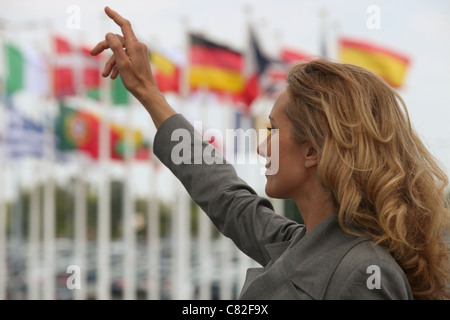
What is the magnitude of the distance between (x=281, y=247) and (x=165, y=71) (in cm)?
1124

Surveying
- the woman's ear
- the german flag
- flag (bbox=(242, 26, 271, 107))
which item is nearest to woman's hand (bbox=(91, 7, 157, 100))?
the woman's ear

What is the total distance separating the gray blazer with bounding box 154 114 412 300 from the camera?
138 cm

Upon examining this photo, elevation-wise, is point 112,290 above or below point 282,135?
below

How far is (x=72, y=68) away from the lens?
483 inches

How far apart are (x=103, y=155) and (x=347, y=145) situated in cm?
1177

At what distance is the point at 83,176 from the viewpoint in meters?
13.7

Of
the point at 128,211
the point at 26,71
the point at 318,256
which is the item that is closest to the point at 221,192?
the point at 318,256

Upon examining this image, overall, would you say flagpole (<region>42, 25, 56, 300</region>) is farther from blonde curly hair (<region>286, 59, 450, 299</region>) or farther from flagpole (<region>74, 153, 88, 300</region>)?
blonde curly hair (<region>286, 59, 450, 299</region>)

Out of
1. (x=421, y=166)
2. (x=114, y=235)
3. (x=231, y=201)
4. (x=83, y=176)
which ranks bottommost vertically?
(x=114, y=235)

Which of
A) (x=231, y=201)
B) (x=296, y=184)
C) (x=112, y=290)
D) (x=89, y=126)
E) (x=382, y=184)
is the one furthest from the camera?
(x=112, y=290)

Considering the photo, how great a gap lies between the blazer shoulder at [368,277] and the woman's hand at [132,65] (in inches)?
31.1

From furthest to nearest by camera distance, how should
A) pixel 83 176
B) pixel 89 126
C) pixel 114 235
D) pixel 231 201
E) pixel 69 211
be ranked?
1. pixel 69 211
2. pixel 114 235
3. pixel 83 176
4. pixel 89 126
5. pixel 231 201

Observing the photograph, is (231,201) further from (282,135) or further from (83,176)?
(83,176)
